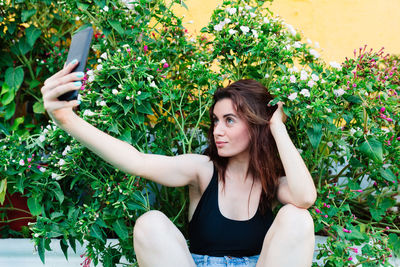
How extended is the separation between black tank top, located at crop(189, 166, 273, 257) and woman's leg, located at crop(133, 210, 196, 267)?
0.64 feet

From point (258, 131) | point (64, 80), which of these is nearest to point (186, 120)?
point (258, 131)

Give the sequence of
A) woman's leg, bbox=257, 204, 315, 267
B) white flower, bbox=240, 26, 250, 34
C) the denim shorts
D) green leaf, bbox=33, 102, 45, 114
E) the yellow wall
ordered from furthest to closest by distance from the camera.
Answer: the yellow wall, green leaf, bbox=33, 102, 45, 114, white flower, bbox=240, 26, 250, 34, the denim shorts, woman's leg, bbox=257, 204, 315, 267

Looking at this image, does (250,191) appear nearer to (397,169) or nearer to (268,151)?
(268,151)

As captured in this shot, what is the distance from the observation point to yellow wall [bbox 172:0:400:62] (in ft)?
11.6

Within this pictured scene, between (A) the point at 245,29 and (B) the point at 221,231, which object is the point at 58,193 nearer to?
(B) the point at 221,231

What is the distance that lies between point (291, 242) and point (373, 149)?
2.10 feet

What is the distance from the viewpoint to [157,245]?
207 cm

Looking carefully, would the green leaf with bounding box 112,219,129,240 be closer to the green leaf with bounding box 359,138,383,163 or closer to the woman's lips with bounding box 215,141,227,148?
the woman's lips with bounding box 215,141,227,148

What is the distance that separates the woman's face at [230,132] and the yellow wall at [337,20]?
1.43 metres

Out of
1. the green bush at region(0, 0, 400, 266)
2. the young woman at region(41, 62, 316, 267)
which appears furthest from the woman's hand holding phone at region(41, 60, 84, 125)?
the green bush at region(0, 0, 400, 266)

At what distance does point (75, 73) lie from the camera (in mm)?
1684

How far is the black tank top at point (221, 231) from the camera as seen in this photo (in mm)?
2273

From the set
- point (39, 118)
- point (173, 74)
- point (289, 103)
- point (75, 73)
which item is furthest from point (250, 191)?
point (39, 118)

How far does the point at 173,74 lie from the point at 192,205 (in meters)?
0.90
